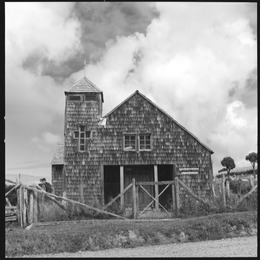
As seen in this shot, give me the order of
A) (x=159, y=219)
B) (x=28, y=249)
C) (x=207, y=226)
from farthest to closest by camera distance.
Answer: (x=159, y=219)
(x=207, y=226)
(x=28, y=249)

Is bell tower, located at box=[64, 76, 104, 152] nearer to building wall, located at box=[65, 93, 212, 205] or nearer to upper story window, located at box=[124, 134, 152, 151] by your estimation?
building wall, located at box=[65, 93, 212, 205]

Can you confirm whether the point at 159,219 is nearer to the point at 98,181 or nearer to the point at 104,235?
the point at 104,235

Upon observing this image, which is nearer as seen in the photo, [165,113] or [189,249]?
[189,249]

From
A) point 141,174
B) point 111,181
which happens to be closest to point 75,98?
point 111,181

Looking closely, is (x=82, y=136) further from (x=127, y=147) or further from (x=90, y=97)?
(x=127, y=147)

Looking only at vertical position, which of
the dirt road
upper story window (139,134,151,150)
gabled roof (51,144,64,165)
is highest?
upper story window (139,134,151,150)

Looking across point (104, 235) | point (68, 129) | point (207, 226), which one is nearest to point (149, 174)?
point (68, 129)

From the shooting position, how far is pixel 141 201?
22.3 meters

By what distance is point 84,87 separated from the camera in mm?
22578

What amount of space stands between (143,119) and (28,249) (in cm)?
1297

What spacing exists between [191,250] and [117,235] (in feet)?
7.77

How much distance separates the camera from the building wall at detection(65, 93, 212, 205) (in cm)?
2070

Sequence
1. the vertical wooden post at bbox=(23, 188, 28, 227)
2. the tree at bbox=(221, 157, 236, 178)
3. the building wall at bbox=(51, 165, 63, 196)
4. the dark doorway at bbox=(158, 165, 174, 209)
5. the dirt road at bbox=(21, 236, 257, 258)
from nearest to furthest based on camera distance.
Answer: the dirt road at bbox=(21, 236, 257, 258) < the vertical wooden post at bbox=(23, 188, 28, 227) < the dark doorway at bbox=(158, 165, 174, 209) < the building wall at bbox=(51, 165, 63, 196) < the tree at bbox=(221, 157, 236, 178)

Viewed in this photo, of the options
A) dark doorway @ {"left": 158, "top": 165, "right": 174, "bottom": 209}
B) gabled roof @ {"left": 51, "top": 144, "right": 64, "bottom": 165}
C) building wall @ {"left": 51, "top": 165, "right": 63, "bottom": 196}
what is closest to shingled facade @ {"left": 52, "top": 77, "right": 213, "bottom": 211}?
dark doorway @ {"left": 158, "top": 165, "right": 174, "bottom": 209}
